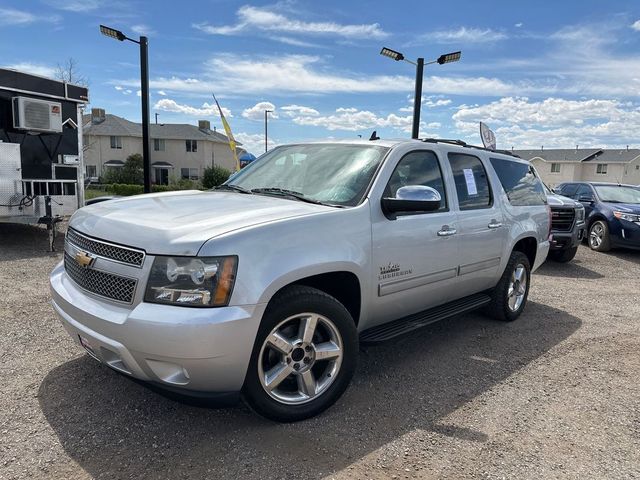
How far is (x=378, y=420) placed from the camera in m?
3.19

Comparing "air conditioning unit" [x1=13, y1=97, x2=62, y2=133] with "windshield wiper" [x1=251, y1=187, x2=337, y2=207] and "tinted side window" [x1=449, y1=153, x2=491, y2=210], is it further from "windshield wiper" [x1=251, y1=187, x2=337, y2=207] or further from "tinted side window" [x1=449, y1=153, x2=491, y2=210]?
"tinted side window" [x1=449, y1=153, x2=491, y2=210]

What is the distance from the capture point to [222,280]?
2574 mm

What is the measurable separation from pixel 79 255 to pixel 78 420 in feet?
3.38

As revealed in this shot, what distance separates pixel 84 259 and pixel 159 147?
170ft

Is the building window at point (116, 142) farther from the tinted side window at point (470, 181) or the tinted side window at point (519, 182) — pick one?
the tinted side window at point (470, 181)

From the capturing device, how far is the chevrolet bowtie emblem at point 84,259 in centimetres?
291

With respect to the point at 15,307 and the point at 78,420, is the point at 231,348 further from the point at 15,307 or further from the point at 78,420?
the point at 15,307

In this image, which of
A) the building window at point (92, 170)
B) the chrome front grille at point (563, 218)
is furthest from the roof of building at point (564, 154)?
the chrome front grille at point (563, 218)

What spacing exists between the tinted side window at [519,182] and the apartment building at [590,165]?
198ft

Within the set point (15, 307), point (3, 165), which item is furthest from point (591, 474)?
point (3, 165)

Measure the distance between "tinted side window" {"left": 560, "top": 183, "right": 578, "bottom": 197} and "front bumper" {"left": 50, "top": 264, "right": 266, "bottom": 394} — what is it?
12.5 meters

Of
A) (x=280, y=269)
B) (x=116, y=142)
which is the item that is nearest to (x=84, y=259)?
(x=280, y=269)

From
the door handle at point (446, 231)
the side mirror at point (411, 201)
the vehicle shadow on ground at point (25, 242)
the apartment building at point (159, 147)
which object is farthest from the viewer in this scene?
the apartment building at point (159, 147)

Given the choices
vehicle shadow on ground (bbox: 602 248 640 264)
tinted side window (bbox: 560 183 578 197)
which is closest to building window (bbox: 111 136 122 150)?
tinted side window (bbox: 560 183 578 197)
